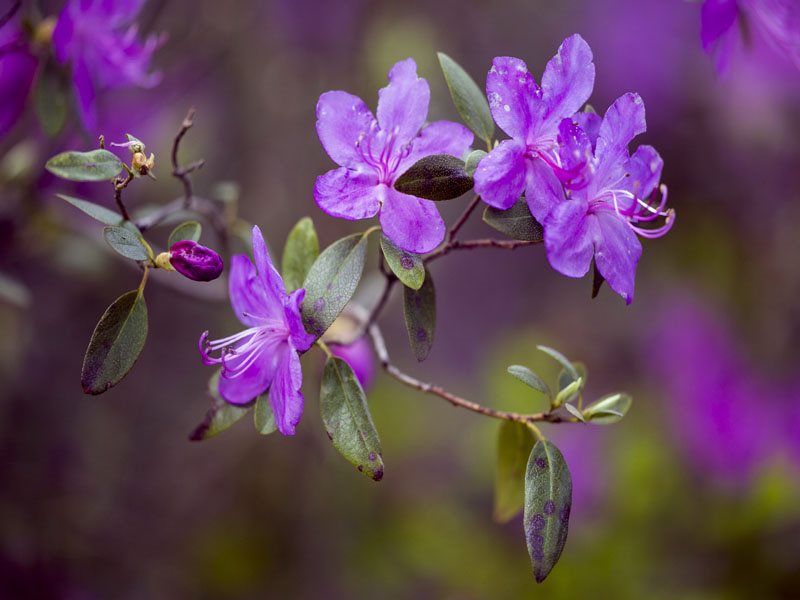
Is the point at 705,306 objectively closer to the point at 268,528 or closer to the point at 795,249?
the point at 795,249

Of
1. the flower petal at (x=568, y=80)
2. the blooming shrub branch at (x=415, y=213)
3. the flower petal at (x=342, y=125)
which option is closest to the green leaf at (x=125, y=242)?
the blooming shrub branch at (x=415, y=213)

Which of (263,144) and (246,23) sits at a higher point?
(246,23)

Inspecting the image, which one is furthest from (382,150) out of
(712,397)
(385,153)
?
(712,397)

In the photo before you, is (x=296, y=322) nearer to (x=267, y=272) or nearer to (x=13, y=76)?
(x=267, y=272)

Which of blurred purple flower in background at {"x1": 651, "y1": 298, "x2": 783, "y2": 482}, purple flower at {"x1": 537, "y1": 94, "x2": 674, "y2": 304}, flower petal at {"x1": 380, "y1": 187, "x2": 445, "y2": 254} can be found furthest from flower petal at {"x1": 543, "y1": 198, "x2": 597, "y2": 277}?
blurred purple flower in background at {"x1": 651, "y1": 298, "x2": 783, "y2": 482}

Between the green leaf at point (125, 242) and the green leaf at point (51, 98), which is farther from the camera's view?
the green leaf at point (51, 98)

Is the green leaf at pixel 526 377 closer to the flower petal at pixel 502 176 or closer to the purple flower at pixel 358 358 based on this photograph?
the flower petal at pixel 502 176

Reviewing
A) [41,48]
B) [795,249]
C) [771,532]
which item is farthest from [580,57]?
[795,249]

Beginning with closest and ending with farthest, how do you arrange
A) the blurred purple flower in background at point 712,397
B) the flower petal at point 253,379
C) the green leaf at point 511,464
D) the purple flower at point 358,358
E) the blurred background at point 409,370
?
the flower petal at point 253,379, the green leaf at point 511,464, the purple flower at point 358,358, the blurred background at point 409,370, the blurred purple flower in background at point 712,397
